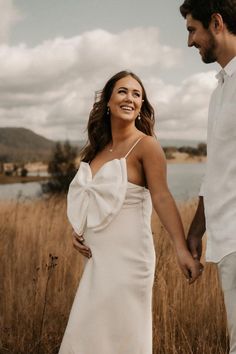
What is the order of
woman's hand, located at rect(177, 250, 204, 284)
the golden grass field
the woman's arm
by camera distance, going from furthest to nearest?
1. the golden grass field
2. the woman's arm
3. woman's hand, located at rect(177, 250, 204, 284)

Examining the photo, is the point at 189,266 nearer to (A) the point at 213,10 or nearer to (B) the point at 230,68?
(B) the point at 230,68

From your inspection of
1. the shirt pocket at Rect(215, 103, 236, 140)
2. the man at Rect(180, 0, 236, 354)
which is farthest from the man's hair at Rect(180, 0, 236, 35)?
the shirt pocket at Rect(215, 103, 236, 140)

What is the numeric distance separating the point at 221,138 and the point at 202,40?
42 cm

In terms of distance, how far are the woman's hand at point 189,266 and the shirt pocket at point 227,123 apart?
62 cm

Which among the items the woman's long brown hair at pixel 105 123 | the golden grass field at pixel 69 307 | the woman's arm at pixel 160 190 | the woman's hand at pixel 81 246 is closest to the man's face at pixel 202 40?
the woman's arm at pixel 160 190

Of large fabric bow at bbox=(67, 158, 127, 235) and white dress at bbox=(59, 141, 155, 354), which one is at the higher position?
large fabric bow at bbox=(67, 158, 127, 235)

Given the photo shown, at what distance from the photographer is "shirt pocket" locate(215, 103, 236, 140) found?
1974mm

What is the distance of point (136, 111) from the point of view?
2.96m

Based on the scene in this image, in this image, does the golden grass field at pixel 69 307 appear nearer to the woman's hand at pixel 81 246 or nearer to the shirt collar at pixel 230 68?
the woman's hand at pixel 81 246

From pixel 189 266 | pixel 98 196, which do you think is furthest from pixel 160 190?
pixel 189 266

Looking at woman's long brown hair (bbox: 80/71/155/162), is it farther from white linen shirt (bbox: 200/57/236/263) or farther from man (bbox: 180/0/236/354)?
white linen shirt (bbox: 200/57/236/263)

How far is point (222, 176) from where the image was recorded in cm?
198

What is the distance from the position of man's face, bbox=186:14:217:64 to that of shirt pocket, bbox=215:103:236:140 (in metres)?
0.24

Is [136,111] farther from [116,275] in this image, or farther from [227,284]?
[227,284]
